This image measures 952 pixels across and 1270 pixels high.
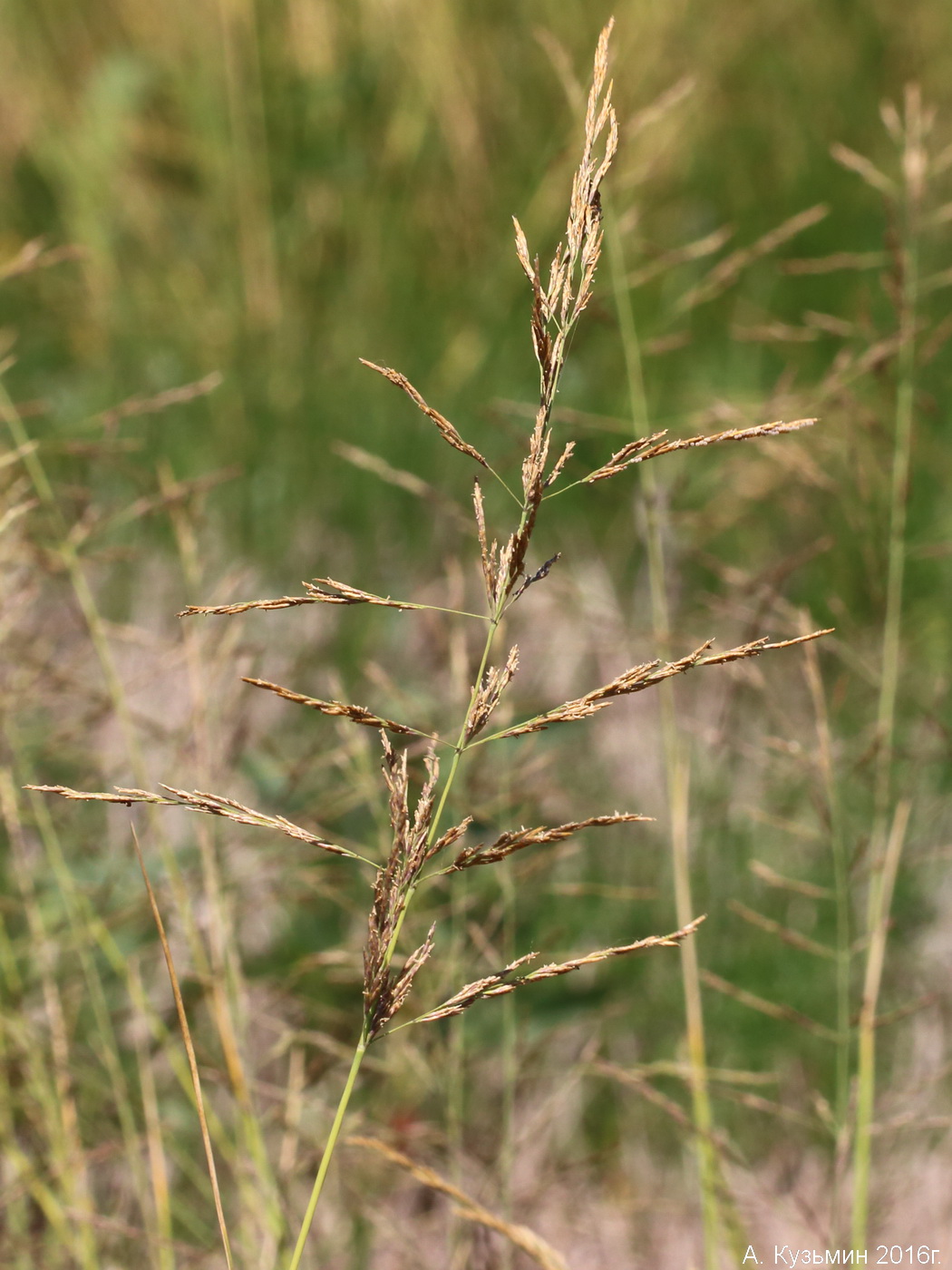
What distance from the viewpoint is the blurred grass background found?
5.24 feet

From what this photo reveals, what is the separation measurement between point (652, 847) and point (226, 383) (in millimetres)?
1355

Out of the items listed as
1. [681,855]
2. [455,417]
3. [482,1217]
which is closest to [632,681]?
[482,1217]

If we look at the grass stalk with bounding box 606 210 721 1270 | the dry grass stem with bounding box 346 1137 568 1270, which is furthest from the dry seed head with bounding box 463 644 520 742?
the grass stalk with bounding box 606 210 721 1270

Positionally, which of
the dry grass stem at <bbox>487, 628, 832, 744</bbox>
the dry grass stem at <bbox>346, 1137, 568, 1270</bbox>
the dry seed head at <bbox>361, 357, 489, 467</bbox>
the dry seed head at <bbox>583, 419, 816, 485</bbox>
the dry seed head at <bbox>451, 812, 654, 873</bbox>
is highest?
the dry seed head at <bbox>361, 357, 489, 467</bbox>

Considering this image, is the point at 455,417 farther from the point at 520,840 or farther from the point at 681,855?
the point at 520,840

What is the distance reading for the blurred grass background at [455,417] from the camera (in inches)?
62.8

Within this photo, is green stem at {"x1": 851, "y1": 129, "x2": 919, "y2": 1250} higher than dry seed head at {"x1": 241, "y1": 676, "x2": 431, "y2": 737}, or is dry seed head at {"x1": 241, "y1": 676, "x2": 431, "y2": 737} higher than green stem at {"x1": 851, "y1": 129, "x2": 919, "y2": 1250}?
dry seed head at {"x1": 241, "y1": 676, "x2": 431, "y2": 737}

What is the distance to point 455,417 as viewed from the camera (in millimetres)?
2494

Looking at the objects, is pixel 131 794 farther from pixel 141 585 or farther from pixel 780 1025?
pixel 141 585

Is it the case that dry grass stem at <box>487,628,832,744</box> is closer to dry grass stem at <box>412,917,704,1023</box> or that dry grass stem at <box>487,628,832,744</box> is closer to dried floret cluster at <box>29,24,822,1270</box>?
dried floret cluster at <box>29,24,822,1270</box>

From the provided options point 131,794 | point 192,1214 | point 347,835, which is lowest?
point 192,1214

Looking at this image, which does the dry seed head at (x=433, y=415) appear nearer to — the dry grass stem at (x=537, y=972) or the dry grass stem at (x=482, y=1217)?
the dry grass stem at (x=537, y=972)

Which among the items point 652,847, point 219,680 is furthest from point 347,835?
point 652,847

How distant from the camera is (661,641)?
52.2 inches
